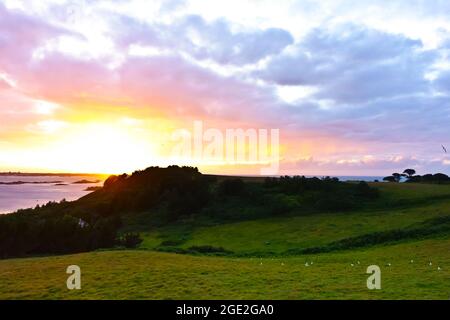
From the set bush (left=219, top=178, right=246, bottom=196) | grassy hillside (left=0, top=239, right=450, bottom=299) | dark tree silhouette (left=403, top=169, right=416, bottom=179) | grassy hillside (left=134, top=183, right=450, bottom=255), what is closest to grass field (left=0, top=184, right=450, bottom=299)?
grassy hillside (left=0, top=239, right=450, bottom=299)

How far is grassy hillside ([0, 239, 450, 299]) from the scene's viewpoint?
17219 mm

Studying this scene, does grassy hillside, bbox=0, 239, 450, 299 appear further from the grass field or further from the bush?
the bush

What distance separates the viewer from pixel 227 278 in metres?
20.7

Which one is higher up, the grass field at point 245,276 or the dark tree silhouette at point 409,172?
the dark tree silhouette at point 409,172

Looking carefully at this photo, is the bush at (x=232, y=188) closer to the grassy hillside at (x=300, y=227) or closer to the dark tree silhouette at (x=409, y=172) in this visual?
the grassy hillside at (x=300, y=227)

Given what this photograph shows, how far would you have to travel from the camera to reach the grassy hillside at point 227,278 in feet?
56.5

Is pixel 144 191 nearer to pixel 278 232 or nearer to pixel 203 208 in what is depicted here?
pixel 203 208

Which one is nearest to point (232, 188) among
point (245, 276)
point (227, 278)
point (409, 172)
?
point (245, 276)

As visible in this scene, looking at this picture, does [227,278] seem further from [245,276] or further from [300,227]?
[300,227]

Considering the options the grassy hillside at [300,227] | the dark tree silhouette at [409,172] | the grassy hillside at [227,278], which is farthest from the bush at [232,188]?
the dark tree silhouette at [409,172]

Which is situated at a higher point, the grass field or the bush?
the bush

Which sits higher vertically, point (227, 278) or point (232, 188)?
point (232, 188)

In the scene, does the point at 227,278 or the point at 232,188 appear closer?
the point at 227,278
